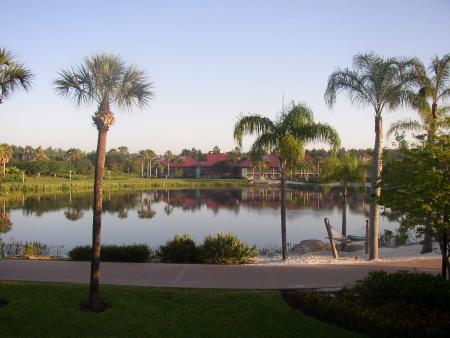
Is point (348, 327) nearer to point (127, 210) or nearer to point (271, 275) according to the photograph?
point (271, 275)

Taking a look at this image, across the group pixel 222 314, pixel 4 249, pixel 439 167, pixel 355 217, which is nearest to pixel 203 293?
pixel 222 314

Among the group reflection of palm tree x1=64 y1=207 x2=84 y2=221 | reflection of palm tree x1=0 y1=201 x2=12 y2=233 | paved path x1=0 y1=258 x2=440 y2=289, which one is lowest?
reflection of palm tree x1=0 y1=201 x2=12 y2=233

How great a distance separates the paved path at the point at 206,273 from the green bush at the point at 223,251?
941mm

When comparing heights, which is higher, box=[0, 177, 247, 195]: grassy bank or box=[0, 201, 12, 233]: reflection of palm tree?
box=[0, 177, 247, 195]: grassy bank

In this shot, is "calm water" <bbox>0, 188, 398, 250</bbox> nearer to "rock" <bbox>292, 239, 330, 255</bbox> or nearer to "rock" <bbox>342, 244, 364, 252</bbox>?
"rock" <bbox>292, 239, 330, 255</bbox>

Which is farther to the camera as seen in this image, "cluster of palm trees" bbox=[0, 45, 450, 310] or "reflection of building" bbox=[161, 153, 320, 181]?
"reflection of building" bbox=[161, 153, 320, 181]

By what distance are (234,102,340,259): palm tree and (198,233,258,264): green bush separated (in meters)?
1.61

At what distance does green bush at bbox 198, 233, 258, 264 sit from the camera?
501 inches

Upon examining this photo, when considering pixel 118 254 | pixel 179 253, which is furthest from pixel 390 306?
pixel 118 254

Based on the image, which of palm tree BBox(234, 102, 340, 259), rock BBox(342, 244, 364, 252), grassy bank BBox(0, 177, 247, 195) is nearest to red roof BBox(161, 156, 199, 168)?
grassy bank BBox(0, 177, 247, 195)

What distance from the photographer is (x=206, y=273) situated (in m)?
10.8

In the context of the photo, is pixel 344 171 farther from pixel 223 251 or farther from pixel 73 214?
pixel 73 214

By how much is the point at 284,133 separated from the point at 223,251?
4.48 m

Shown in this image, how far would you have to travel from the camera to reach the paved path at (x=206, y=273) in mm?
9703
